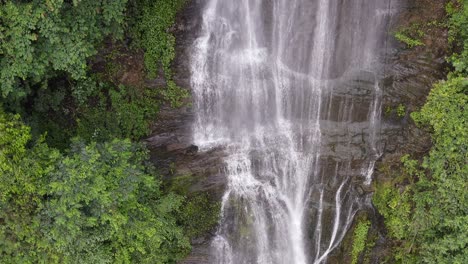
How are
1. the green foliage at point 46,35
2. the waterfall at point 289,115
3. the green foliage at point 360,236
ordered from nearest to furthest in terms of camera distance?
1. the green foliage at point 46,35
2. the waterfall at point 289,115
3. the green foliage at point 360,236

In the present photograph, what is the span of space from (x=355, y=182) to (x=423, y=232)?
2.31 m

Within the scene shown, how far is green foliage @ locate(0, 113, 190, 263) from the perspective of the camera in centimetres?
871

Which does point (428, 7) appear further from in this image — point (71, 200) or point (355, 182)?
point (71, 200)

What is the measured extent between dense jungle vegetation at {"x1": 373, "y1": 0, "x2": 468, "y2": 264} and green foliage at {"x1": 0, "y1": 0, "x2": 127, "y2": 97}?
321 inches

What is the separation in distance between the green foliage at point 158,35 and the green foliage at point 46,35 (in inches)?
42.4

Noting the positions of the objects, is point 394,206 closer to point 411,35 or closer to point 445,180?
point 445,180

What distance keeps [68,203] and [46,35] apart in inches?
142

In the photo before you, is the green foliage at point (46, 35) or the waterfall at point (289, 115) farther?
the waterfall at point (289, 115)

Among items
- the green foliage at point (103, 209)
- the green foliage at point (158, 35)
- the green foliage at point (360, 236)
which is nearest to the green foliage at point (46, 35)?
the green foliage at point (158, 35)

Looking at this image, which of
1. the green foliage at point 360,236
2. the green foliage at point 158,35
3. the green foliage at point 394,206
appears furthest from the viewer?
the green foliage at point 360,236

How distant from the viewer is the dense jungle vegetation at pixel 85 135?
873 cm

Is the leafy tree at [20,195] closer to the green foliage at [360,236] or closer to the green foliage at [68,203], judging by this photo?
the green foliage at [68,203]

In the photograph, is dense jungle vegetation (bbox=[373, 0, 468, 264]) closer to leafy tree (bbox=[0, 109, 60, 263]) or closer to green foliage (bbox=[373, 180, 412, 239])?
green foliage (bbox=[373, 180, 412, 239])

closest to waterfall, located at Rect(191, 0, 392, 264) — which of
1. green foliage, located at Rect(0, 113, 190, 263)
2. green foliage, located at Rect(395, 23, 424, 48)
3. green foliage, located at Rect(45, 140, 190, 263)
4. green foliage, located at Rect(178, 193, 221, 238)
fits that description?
green foliage, located at Rect(178, 193, 221, 238)
